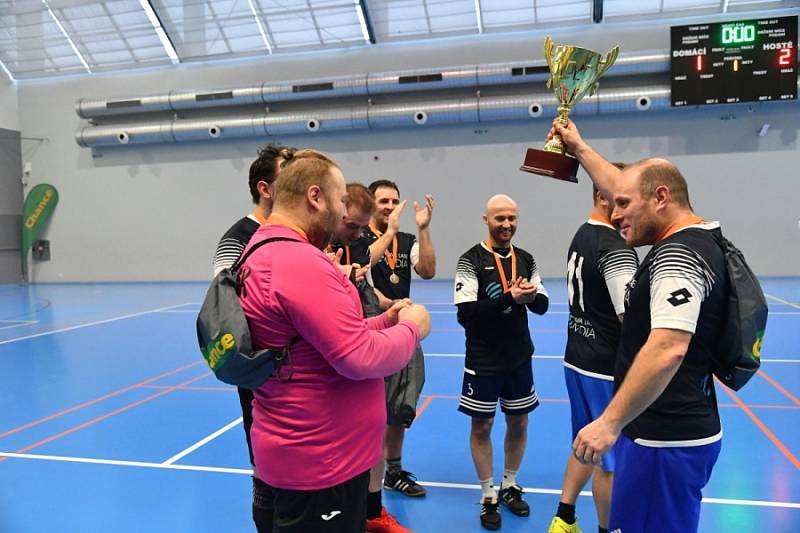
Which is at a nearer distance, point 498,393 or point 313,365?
point 313,365

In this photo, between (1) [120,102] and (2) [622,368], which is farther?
(1) [120,102]

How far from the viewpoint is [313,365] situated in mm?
1784

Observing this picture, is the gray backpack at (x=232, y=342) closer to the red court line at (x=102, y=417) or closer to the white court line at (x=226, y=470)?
the white court line at (x=226, y=470)

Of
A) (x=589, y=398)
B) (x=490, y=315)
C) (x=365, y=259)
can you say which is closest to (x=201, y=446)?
(x=365, y=259)

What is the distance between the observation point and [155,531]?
3475 mm

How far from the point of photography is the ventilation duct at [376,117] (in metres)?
14.6

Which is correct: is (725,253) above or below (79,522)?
above

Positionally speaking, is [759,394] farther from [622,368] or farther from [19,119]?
[19,119]

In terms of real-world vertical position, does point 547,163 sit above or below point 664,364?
above

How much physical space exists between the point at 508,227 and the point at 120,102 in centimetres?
1736

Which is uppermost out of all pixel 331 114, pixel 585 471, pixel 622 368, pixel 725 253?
pixel 331 114

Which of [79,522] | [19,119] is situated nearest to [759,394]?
[79,522]

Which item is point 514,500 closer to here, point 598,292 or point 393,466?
point 393,466

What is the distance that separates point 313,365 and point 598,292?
70.3 inches
